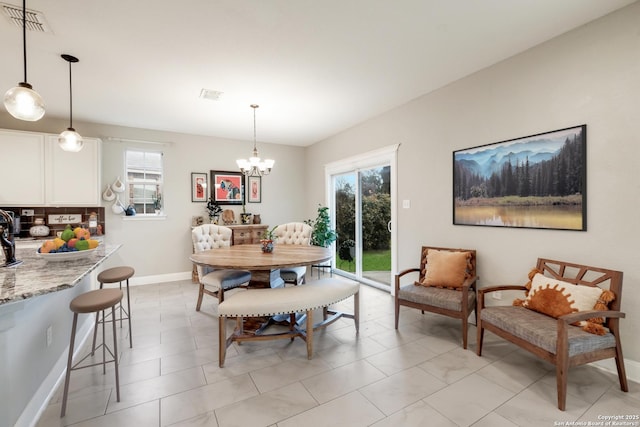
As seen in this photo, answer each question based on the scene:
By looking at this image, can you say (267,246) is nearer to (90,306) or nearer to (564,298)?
(90,306)

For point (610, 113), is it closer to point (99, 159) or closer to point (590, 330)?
point (590, 330)

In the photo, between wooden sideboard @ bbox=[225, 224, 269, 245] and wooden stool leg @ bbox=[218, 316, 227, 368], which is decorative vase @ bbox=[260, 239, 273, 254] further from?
wooden sideboard @ bbox=[225, 224, 269, 245]

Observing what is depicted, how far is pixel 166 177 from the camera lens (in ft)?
16.4

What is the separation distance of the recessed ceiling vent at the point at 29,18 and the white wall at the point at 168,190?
259 centimetres

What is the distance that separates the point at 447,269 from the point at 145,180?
497 cm

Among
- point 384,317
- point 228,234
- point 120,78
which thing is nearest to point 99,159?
point 120,78

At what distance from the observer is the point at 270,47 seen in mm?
2469

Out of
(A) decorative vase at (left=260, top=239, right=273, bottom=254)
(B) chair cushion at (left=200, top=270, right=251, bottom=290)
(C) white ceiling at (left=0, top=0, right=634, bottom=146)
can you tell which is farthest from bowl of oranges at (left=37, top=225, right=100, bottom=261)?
(C) white ceiling at (left=0, top=0, right=634, bottom=146)

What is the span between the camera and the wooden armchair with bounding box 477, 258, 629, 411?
69.5 inches

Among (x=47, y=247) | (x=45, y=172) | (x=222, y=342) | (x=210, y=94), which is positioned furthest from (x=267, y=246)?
(x=45, y=172)

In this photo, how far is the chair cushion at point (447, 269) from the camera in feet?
9.37

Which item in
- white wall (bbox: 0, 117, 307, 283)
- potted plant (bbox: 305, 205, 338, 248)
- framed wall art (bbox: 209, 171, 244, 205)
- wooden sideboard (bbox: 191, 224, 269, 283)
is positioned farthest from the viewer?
framed wall art (bbox: 209, 171, 244, 205)

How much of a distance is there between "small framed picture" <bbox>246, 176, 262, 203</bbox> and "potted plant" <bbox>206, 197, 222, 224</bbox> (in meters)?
0.68

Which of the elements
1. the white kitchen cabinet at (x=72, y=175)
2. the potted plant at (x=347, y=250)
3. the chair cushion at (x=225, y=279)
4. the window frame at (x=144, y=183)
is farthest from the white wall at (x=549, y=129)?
the white kitchen cabinet at (x=72, y=175)
